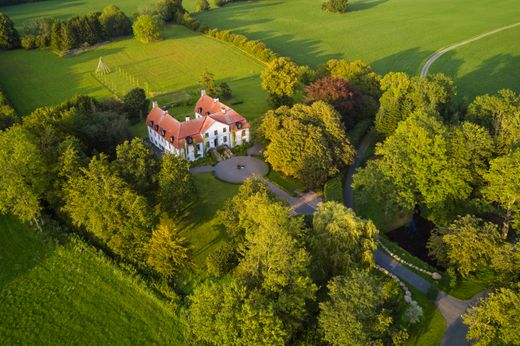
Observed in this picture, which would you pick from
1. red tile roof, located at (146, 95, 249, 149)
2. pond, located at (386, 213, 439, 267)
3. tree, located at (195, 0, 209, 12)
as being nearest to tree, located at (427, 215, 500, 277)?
pond, located at (386, 213, 439, 267)

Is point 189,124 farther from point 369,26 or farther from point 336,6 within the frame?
point 336,6

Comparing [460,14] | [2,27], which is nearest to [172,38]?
[2,27]

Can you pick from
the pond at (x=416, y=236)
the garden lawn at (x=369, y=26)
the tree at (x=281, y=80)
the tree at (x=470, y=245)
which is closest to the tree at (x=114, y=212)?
the pond at (x=416, y=236)

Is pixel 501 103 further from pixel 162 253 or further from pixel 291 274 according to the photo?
pixel 162 253

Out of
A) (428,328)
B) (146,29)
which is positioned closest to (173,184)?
(428,328)

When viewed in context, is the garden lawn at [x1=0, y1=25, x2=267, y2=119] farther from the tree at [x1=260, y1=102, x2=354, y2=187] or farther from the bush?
the bush
